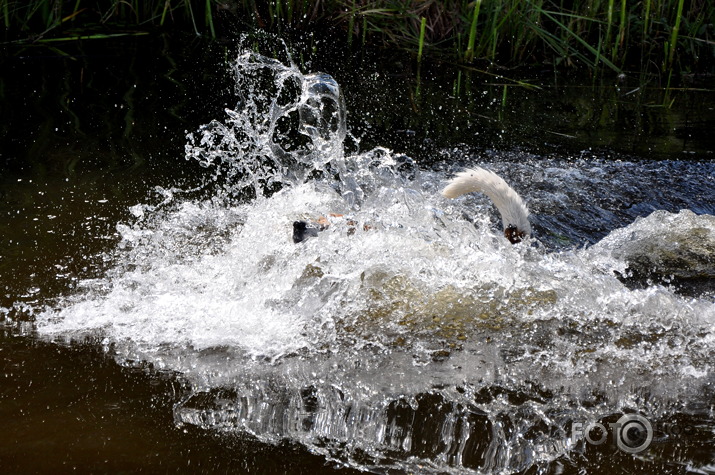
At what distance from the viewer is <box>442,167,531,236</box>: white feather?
9.59 ft

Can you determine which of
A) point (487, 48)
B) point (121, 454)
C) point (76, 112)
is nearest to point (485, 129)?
point (487, 48)

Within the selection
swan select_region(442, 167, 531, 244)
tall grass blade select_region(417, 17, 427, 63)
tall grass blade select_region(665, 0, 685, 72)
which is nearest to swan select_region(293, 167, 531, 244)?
swan select_region(442, 167, 531, 244)

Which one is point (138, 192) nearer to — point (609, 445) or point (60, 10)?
point (609, 445)

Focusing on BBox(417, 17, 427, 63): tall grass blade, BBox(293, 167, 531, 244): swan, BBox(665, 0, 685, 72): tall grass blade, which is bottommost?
BBox(293, 167, 531, 244): swan

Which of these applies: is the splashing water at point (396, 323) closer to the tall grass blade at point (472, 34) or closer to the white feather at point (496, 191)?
the white feather at point (496, 191)

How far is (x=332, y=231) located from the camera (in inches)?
112

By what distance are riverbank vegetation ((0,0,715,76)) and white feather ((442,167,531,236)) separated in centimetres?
306

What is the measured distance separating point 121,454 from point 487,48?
4.90 m

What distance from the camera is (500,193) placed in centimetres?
294

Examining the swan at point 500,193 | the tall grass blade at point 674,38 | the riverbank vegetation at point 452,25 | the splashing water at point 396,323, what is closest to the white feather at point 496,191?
the swan at point 500,193

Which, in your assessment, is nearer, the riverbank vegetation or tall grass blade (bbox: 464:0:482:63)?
tall grass blade (bbox: 464:0:482:63)

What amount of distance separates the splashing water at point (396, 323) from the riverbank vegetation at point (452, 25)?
278 cm

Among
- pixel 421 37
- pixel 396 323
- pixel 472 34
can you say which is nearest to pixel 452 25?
pixel 472 34

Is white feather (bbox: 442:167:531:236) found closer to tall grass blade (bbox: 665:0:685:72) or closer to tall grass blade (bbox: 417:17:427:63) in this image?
tall grass blade (bbox: 417:17:427:63)
